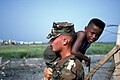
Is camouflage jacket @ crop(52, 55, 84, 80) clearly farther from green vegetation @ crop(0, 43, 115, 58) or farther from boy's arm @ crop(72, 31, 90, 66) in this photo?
green vegetation @ crop(0, 43, 115, 58)

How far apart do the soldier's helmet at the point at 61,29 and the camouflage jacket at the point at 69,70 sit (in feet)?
0.86

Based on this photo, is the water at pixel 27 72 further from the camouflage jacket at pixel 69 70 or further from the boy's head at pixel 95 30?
the camouflage jacket at pixel 69 70

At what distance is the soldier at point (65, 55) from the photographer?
2.39 m

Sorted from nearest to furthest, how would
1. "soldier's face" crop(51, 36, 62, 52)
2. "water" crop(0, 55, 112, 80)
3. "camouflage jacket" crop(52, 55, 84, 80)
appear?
"camouflage jacket" crop(52, 55, 84, 80) → "soldier's face" crop(51, 36, 62, 52) → "water" crop(0, 55, 112, 80)

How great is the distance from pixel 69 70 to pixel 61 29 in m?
0.43

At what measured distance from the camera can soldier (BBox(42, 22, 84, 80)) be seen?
2395mm

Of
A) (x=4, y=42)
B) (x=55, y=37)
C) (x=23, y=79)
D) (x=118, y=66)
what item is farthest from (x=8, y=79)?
(x=4, y=42)

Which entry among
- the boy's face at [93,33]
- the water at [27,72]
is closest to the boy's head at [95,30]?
the boy's face at [93,33]

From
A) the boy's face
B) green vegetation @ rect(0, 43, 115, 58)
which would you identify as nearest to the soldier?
the boy's face

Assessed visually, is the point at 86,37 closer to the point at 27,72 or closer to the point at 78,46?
the point at 78,46

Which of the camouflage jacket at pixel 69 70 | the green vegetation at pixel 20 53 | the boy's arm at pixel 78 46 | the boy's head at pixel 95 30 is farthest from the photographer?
the green vegetation at pixel 20 53

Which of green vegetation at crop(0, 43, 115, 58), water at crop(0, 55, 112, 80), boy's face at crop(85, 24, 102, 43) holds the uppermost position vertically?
boy's face at crop(85, 24, 102, 43)

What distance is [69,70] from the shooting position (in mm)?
2395

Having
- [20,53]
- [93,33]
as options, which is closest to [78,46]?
[93,33]
